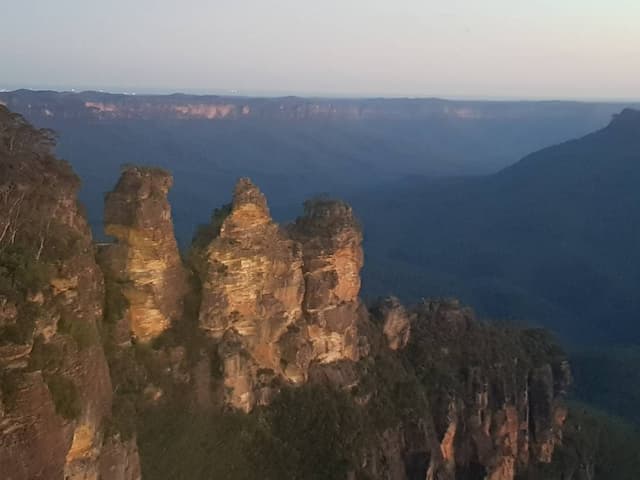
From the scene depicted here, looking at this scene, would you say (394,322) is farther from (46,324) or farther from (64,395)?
(46,324)

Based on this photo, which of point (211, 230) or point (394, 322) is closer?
point (211, 230)

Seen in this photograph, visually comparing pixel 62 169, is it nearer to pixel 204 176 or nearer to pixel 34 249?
pixel 34 249

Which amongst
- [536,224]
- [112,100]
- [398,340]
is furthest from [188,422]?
[112,100]

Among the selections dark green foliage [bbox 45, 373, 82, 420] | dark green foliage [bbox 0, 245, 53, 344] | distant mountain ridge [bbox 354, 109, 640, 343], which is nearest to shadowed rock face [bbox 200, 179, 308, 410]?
dark green foliage [bbox 45, 373, 82, 420]

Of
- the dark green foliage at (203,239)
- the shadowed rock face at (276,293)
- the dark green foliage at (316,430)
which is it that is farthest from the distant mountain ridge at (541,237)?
the dark green foliage at (203,239)

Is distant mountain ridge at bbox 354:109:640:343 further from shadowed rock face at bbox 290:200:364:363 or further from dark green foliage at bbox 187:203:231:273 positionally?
dark green foliage at bbox 187:203:231:273

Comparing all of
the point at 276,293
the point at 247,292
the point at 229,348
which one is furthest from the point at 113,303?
the point at 276,293
